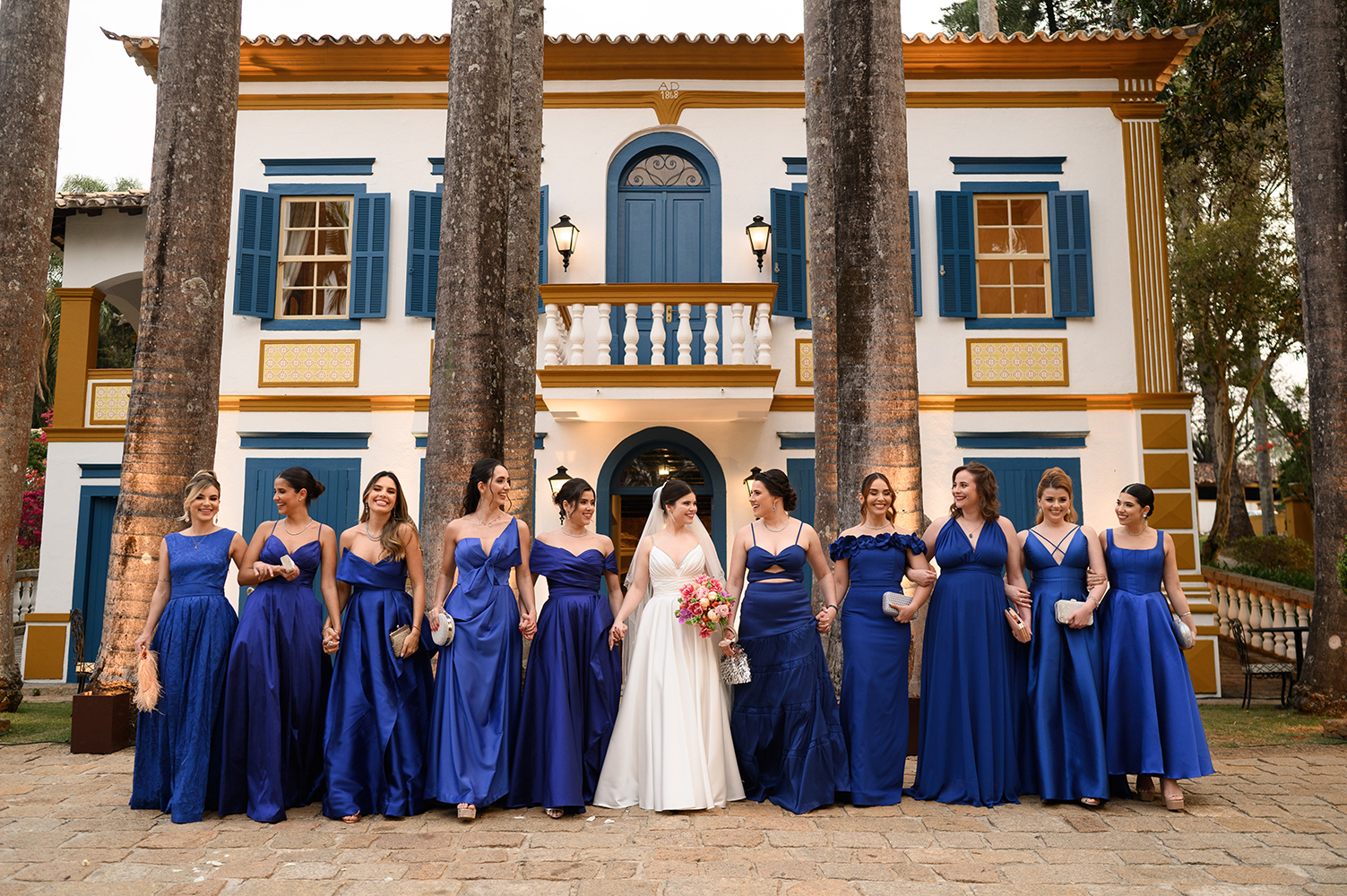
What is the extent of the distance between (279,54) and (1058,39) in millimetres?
9848

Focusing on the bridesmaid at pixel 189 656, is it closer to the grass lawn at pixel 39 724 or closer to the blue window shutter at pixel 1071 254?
the grass lawn at pixel 39 724

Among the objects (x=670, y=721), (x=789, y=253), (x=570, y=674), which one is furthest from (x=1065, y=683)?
(x=789, y=253)

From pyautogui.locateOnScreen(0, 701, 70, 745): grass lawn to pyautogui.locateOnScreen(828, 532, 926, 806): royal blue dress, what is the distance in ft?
19.4

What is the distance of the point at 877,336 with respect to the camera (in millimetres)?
6137

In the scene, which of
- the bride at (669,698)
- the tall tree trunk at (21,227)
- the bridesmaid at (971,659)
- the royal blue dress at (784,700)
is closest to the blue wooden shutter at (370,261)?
the tall tree trunk at (21,227)

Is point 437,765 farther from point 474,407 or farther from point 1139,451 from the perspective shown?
point 1139,451

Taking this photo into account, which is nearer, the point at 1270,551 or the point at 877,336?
the point at 877,336

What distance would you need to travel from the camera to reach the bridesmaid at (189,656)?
482 cm

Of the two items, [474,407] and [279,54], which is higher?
[279,54]

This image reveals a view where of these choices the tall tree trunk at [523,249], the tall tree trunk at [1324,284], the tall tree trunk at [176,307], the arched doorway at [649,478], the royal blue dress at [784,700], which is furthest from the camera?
the arched doorway at [649,478]

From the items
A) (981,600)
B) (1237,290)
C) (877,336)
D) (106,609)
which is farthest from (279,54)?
(1237,290)

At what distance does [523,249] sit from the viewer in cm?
726

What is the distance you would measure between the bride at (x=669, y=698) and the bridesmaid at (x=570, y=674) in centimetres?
10

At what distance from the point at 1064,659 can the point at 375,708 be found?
3877 millimetres
